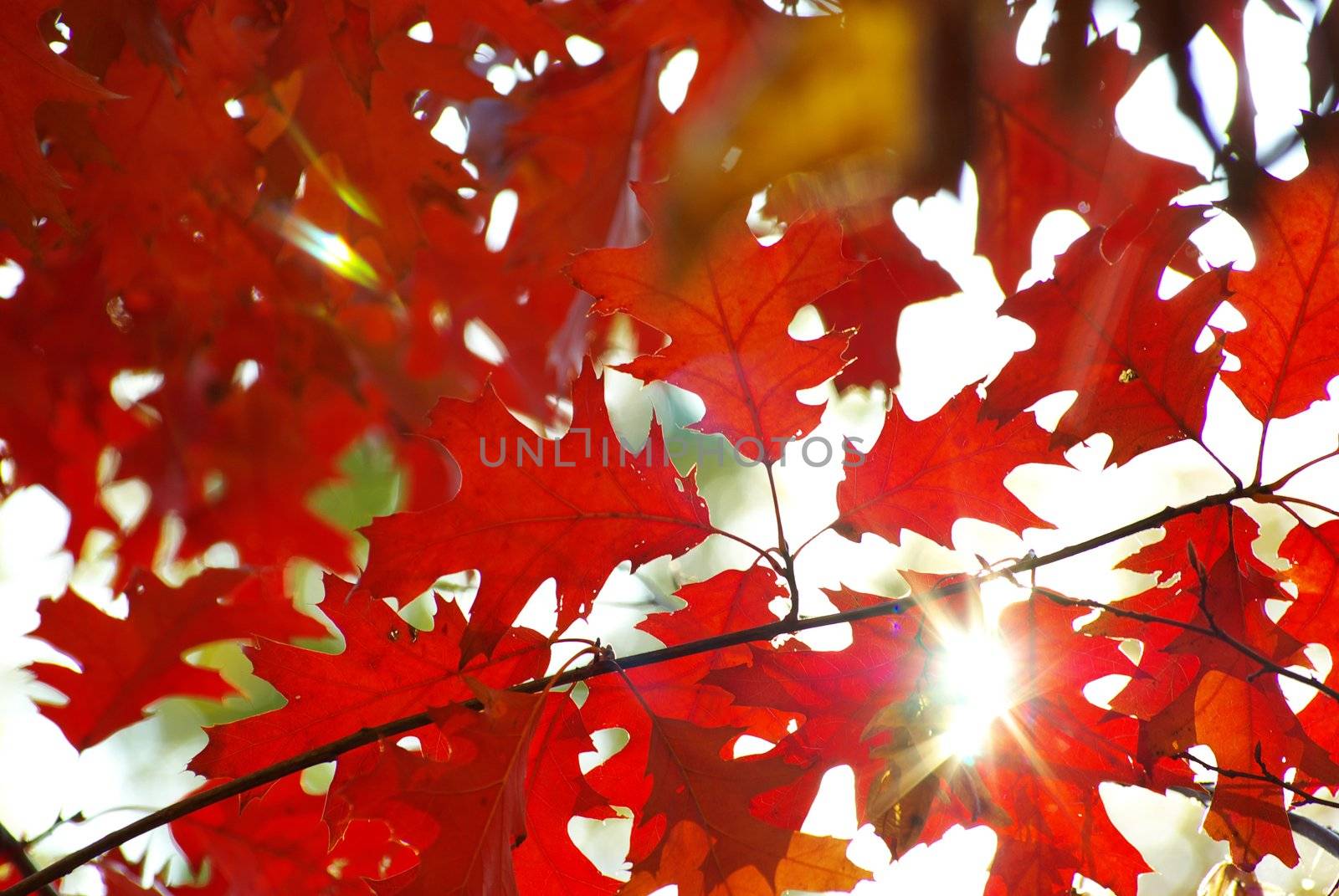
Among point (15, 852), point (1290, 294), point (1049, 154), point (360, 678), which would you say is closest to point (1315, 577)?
point (1290, 294)

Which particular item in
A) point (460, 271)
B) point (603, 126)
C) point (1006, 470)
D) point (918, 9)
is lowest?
point (1006, 470)

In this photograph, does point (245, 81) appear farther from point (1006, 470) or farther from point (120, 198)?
point (1006, 470)

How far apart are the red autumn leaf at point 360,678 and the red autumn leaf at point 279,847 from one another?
0.27 m

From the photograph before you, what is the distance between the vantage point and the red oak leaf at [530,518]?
82cm

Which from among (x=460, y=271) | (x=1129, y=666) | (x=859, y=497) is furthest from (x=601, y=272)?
(x=460, y=271)

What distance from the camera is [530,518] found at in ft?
2.80

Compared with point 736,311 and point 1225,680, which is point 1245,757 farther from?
point 736,311

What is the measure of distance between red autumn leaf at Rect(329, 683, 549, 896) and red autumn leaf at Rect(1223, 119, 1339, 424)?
670 mm

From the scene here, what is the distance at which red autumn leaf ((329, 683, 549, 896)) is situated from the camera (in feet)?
2.47

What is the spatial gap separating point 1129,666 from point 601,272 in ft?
1.87

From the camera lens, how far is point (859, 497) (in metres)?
0.90

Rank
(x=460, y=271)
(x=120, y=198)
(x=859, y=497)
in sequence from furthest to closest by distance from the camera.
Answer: (x=460, y=271) → (x=120, y=198) → (x=859, y=497)

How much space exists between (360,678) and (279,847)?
0.40 m

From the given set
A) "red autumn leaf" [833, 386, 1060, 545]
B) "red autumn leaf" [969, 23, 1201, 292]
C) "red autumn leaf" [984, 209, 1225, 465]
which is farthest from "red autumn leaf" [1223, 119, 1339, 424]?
"red autumn leaf" [969, 23, 1201, 292]
